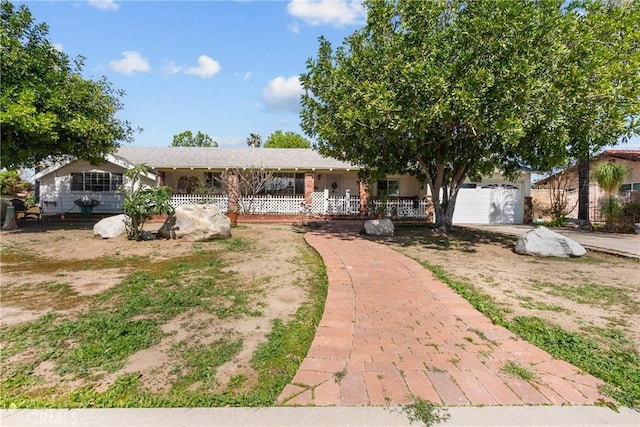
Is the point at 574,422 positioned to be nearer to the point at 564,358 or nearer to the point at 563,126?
the point at 564,358

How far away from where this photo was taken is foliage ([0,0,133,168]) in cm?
959

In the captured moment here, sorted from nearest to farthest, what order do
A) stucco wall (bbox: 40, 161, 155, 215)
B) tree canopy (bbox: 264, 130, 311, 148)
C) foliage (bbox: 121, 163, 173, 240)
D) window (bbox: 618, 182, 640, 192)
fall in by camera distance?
foliage (bbox: 121, 163, 173, 240), stucco wall (bbox: 40, 161, 155, 215), window (bbox: 618, 182, 640, 192), tree canopy (bbox: 264, 130, 311, 148)

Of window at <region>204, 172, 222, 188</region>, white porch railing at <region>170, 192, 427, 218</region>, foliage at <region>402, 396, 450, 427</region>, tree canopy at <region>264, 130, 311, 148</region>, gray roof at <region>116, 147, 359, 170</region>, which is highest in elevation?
tree canopy at <region>264, 130, 311, 148</region>

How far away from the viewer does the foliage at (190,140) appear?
54.8m

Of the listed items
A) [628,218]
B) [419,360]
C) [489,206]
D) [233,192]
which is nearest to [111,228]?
[233,192]

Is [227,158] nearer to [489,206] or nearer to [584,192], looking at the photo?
[489,206]

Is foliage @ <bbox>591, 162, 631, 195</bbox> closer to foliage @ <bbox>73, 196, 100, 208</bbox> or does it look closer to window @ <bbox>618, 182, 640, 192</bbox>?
window @ <bbox>618, 182, 640, 192</bbox>

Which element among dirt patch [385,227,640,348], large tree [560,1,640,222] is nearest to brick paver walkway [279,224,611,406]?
dirt patch [385,227,640,348]

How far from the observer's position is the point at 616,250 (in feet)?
30.7

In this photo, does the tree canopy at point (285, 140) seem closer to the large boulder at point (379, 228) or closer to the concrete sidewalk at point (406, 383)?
the large boulder at point (379, 228)

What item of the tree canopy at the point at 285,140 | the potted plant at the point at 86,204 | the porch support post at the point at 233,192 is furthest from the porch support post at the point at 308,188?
the tree canopy at the point at 285,140

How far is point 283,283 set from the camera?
5715 millimetres

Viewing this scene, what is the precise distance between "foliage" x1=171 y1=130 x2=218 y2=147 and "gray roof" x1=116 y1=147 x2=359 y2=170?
33.8 metres

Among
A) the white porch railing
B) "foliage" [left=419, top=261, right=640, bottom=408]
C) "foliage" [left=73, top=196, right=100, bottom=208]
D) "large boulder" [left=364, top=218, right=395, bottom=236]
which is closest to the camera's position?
"foliage" [left=419, top=261, right=640, bottom=408]
